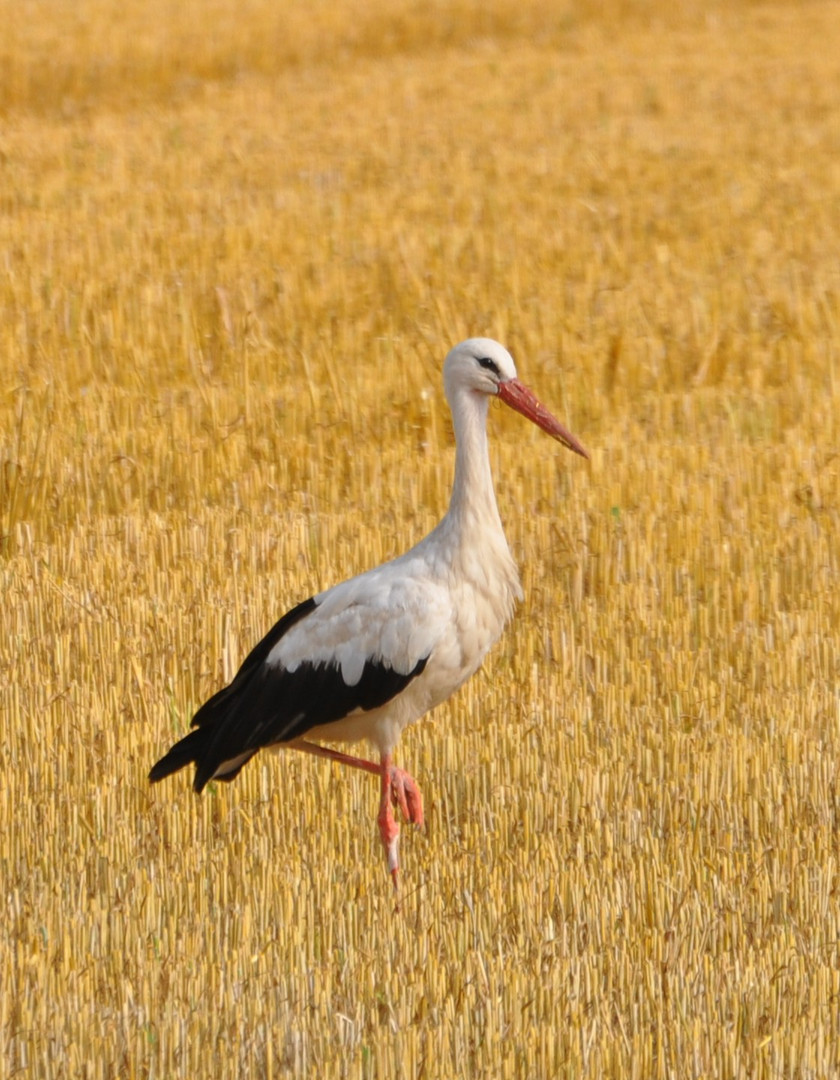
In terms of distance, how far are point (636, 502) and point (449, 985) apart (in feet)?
15.0

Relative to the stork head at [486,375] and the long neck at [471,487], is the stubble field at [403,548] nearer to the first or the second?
the long neck at [471,487]

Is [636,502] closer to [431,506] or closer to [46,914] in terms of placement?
[431,506]

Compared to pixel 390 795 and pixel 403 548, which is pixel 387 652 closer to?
pixel 390 795

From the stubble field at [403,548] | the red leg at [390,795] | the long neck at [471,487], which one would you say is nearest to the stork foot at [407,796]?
the red leg at [390,795]

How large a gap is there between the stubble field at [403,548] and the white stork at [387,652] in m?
0.26

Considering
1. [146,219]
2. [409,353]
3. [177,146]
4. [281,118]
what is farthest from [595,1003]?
[281,118]

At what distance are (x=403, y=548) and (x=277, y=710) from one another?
257cm

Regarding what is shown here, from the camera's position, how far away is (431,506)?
826cm

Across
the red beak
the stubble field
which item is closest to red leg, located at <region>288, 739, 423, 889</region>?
the stubble field

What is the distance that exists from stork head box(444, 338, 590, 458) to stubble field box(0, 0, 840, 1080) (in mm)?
1100

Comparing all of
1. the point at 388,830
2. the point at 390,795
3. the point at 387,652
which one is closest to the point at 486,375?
the point at 387,652

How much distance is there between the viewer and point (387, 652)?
4820 mm

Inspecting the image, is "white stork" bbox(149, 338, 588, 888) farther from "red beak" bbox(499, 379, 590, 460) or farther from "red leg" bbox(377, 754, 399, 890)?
"red beak" bbox(499, 379, 590, 460)

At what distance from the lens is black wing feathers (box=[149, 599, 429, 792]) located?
4902 millimetres
